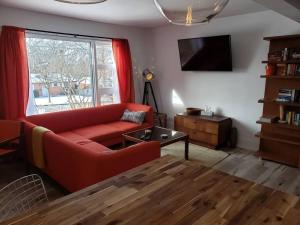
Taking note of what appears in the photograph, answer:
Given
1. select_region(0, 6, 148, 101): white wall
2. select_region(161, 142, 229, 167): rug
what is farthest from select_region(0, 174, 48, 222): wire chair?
select_region(0, 6, 148, 101): white wall

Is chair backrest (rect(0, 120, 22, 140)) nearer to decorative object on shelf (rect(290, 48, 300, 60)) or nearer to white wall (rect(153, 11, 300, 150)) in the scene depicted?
white wall (rect(153, 11, 300, 150))

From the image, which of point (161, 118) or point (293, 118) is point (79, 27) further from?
point (293, 118)

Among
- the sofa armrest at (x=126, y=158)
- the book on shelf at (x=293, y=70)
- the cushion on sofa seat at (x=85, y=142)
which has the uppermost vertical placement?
the book on shelf at (x=293, y=70)

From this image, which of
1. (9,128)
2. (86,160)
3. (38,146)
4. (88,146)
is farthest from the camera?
(9,128)

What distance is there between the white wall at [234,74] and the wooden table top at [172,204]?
9.76 ft

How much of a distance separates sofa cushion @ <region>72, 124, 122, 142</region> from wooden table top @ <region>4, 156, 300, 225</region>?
2367 mm

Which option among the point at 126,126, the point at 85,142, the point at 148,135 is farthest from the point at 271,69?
the point at 85,142

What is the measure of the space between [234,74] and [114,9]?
7.55ft

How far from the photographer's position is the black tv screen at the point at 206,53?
A: 156 inches

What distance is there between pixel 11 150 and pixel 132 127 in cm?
192

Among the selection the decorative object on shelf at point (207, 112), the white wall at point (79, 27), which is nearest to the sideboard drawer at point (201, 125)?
the decorative object on shelf at point (207, 112)

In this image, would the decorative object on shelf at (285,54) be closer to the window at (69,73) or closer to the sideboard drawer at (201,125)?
the sideboard drawer at (201,125)

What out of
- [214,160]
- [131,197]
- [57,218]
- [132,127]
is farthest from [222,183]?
[132,127]

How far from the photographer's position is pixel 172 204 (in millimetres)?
1119
